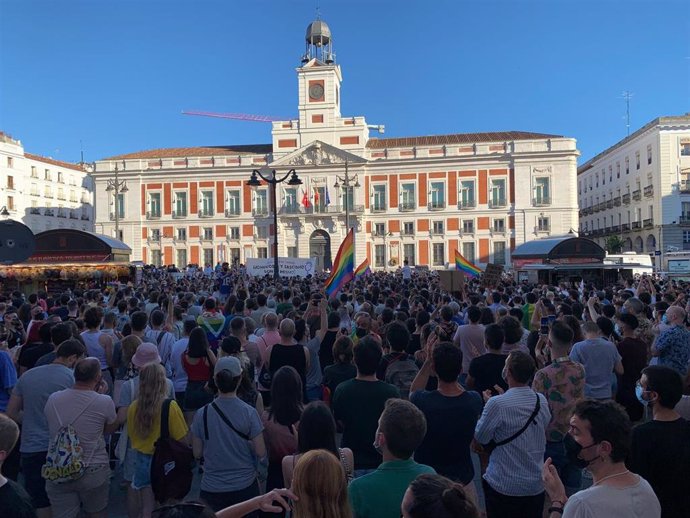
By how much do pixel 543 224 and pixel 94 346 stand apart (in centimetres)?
4268

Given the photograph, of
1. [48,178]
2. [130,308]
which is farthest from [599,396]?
[48,178]

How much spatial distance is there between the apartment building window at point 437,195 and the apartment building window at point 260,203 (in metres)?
13.3

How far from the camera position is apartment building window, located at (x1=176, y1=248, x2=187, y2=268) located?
162 feet

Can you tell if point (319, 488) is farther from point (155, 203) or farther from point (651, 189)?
point (155, 203)

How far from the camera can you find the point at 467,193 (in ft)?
152

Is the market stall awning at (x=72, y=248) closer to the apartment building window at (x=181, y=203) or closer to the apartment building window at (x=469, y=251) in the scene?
the apartment building window at (x=181, y=203)

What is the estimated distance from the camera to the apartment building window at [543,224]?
147ft

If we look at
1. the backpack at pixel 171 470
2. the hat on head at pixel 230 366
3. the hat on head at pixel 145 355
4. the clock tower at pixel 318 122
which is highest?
the clock tower at pixel 318 122

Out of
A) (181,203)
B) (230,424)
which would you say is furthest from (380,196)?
(230,424)

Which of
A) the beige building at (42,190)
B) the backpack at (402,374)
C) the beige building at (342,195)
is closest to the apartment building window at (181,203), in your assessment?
the beige building at (342,195)

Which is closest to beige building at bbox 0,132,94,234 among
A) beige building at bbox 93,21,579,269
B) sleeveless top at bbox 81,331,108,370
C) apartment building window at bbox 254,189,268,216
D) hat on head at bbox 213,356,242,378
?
beige building at bbox 93,21,579,269

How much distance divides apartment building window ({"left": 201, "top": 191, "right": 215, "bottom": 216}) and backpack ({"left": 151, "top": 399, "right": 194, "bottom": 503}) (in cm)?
4713

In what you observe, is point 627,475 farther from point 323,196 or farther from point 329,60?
point 329,60

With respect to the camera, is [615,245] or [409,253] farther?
[409,253]
